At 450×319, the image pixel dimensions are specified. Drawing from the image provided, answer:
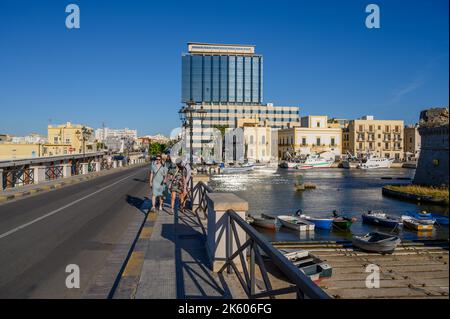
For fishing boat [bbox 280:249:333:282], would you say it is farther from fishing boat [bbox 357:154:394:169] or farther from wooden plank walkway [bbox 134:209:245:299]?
fishing boat [bbox 357:154:394:169]

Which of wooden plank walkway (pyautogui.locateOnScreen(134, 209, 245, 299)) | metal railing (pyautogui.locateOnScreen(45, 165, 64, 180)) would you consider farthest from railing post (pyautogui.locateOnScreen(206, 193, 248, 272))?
metal railing (pyautogui.locateOnScreen(45, 165, 64, 180))

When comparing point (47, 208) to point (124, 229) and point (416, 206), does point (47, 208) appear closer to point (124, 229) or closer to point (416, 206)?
point (124, 229)

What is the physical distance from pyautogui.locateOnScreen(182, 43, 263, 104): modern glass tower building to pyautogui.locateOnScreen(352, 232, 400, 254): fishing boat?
118m

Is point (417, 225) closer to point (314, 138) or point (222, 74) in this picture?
point (314, 138)

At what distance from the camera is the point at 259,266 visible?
5.02 metres

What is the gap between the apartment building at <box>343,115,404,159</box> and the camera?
10575 cm

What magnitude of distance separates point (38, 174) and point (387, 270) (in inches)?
1005

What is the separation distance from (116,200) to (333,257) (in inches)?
432

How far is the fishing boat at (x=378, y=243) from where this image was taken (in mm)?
16359

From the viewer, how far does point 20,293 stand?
6.14m

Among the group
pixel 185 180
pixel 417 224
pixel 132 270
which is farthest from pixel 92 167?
pixel 132 270

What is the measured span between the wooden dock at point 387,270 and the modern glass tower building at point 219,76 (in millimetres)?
118293

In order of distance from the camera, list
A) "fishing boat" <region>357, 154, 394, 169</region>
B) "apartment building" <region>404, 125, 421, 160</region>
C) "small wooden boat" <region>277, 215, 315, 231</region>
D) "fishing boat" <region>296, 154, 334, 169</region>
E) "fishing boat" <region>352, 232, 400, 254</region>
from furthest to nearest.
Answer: "apartment building" <region>404, 125, 421, 160</region>, "fishing boat" <region>357, 154, 394, 169</region>, "fishing boat" <region>296, 154, 334, 169</region>, "small wooden boat" <region>277, 215, 315, 231</region>, "fishing boat" <region>352, 232, 400, 254</region>
